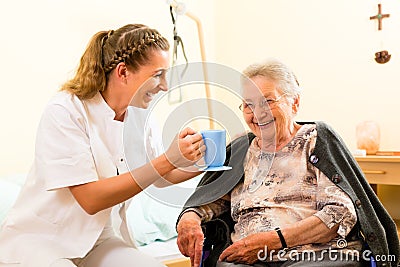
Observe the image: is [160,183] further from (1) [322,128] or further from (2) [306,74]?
(2) [306,74]

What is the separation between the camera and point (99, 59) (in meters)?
1.49

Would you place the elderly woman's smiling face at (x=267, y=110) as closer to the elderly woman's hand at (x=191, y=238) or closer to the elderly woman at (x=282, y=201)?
the elderly woman at (x=282, y=201)

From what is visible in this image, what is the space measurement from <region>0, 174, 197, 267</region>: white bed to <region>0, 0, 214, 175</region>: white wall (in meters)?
0.25

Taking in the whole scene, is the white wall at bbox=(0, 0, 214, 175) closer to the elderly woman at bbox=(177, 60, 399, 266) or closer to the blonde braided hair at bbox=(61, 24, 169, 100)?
the blonde braided hair at bbox=(61, 24, 169, 100)

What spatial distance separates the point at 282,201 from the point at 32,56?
4.76 feet

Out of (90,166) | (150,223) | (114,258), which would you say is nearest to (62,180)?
(90,166)

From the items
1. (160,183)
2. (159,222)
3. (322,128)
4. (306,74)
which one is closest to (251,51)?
(306,74)

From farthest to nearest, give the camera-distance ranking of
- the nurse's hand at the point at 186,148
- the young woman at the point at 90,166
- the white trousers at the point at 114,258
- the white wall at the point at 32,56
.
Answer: the white wall at the point at 32,56
the white trousers at the point at 114,258
the young woman at the point at 90,166
the nurse's hand at the point at 186,148

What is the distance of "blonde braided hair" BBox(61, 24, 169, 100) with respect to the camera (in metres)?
1.44

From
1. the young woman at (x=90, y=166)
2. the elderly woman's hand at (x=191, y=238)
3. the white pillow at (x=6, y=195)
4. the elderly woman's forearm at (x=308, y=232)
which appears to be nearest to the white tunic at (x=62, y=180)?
the young woman at (x=90, y=166)

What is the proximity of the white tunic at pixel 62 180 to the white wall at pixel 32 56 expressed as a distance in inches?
35.9

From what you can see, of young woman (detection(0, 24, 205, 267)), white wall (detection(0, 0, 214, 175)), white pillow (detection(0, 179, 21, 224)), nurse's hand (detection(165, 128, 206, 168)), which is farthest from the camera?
white wall (detection(0, 0, 214, 175))

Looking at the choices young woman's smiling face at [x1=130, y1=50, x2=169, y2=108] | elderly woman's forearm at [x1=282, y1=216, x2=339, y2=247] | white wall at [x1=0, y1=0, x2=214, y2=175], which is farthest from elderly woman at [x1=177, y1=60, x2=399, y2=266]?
white wall at [x1=0, y1=0, x2=214, y2=175]

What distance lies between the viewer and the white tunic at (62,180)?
1.37m
